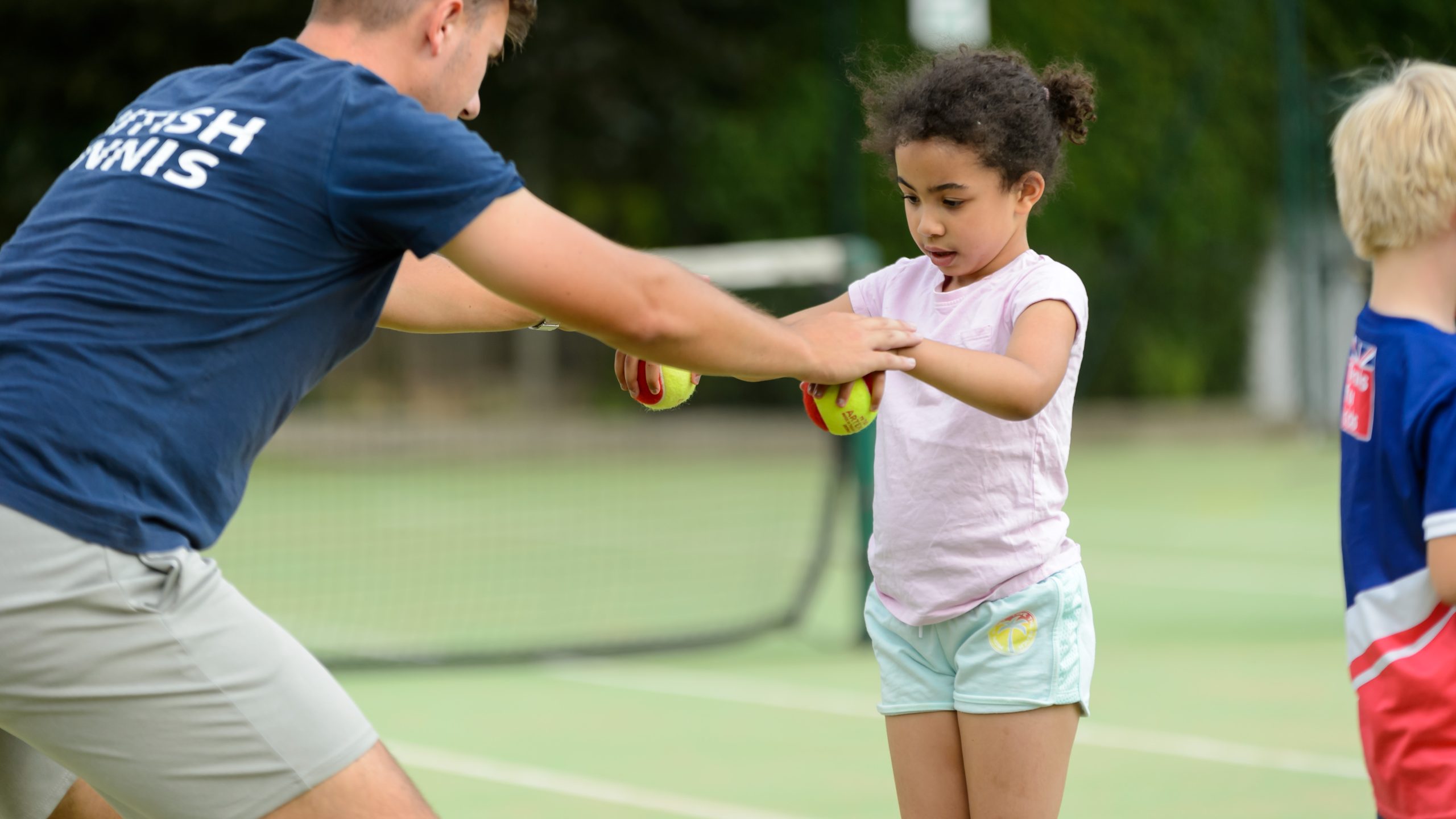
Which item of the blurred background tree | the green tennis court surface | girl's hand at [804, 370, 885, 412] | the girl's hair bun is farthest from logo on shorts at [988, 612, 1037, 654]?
the blurred background tree

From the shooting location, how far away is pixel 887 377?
3.55 metres

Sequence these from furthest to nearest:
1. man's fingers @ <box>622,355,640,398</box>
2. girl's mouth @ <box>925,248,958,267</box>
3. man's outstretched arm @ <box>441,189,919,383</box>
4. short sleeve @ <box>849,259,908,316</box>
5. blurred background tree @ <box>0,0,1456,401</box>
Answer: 1. blurred background tree @ <box>0,0,1456,401</box>
2. short sleeve @ <box>849,259,908,316</box>
3. man's fingers @ <box>622,355,640,398</box>
4. girl's mouth @ <box>925,248,958,267</box>
5. man's outstretched arm @ <box>441,189,919,383</box>

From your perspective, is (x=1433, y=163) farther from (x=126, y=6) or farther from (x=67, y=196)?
(x=126, y=6)

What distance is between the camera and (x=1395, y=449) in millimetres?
2848

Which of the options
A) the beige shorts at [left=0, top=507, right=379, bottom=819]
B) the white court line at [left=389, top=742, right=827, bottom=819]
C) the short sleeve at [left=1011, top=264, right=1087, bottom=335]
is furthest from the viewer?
the white court line at [left=389, top=742, right=827, bottom=819]

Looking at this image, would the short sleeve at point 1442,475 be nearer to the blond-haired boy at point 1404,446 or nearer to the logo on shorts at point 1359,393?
the blond-haired boy at point 1404,446

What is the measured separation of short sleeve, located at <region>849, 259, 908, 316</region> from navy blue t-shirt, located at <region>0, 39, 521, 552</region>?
108cm

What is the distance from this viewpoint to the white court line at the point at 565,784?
5.64 m

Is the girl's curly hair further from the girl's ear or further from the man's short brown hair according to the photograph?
the man's short brown hair

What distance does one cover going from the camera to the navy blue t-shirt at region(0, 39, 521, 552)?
258 cm

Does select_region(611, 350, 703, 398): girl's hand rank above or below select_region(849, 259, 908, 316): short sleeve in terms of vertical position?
below

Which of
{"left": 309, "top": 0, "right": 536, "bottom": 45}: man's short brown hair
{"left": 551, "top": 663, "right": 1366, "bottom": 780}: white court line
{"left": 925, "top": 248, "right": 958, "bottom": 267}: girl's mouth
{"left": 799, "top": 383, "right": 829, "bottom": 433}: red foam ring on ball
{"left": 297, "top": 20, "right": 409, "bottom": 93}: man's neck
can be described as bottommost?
→ {"left": 551, "top": 663, "right": 1366, "bottom": 780}: white court line

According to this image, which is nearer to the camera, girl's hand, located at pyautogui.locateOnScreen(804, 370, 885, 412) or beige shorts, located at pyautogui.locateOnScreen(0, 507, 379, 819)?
beige shorts, located at pyautogui.locateOnScreen(0, 507, 379, 819)

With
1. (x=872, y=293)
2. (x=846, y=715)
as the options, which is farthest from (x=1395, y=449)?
(x=846, y=715)
